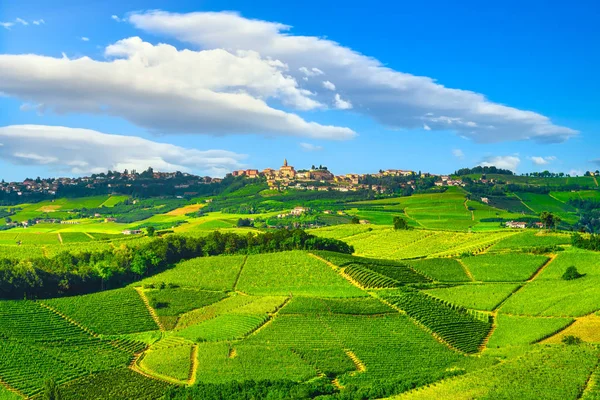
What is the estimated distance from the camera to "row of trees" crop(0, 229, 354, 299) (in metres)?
79.2

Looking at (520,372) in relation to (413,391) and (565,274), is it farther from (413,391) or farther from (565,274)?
(565,274)

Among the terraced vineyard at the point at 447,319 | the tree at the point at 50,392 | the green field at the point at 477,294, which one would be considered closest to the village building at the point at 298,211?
the green field at the point at 477,294

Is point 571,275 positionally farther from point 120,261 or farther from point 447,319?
point 120,261

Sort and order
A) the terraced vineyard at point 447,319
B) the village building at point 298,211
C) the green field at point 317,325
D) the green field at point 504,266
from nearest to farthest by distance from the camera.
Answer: the green field at point 317,325, the terraced vineyard at point 447,319, the green field at point 504,266, the village building at point 298,211

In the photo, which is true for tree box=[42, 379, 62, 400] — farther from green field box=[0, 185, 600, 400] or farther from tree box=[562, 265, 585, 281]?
tree box=[562, 265, 585, 281]

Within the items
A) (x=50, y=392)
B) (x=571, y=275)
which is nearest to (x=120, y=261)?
(x=50, y=392)

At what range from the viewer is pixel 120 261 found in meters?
93.2

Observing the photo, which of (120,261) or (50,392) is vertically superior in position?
(120,261)

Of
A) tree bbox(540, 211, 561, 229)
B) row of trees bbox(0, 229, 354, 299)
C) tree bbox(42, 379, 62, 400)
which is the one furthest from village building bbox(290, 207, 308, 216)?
tree bbox(42, 379, 62, 400)

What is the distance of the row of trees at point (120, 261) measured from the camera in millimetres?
79188

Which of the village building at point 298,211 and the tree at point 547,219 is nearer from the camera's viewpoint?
the tree at point 547,219

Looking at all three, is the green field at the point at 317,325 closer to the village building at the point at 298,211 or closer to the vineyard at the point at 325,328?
the vineyard at the point at 325,328

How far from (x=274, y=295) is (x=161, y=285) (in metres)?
16.6

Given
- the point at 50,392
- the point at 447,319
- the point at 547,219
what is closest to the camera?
the point at 50,392
